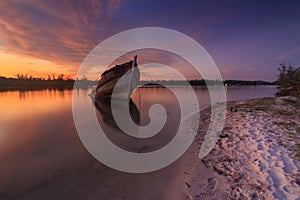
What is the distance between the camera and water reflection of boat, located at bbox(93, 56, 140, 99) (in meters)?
17.8

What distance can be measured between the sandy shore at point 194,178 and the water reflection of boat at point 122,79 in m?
13.9

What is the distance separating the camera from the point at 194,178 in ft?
11.4

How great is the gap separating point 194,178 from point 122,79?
55.0 feet

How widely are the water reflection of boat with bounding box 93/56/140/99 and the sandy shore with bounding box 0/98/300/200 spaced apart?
1388cm

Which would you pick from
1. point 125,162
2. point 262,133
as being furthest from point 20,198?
point 262,133

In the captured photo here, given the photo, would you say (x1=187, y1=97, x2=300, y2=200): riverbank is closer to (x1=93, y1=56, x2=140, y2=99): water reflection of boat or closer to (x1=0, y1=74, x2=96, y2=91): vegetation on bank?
(x1=93, y1=56, x2=140, y2=99): water reflection of boat

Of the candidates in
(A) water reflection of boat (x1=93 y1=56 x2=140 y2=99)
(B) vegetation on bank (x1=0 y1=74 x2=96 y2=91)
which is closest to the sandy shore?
(A) water reflection of boat (x1=93 y1=56 x2=140 y2=99)

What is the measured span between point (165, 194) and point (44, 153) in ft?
16.1

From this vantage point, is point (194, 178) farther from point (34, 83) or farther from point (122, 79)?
point (34, 83)

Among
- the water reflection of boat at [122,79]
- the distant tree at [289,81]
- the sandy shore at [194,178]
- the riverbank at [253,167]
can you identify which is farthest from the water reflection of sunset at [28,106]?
the distant tree at [289,81]

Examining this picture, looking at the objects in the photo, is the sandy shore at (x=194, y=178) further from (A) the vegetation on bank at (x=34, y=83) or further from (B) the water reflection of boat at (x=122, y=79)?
(A) the vegetation on bank at (x=34, y=83)

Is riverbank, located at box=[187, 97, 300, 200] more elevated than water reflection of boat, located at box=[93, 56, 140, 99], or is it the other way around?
water reflection of boat, located at box=[93, 56, 140, 99]

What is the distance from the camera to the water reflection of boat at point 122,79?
17766 mm

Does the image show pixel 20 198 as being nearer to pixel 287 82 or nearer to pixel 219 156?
pixel 219 156
